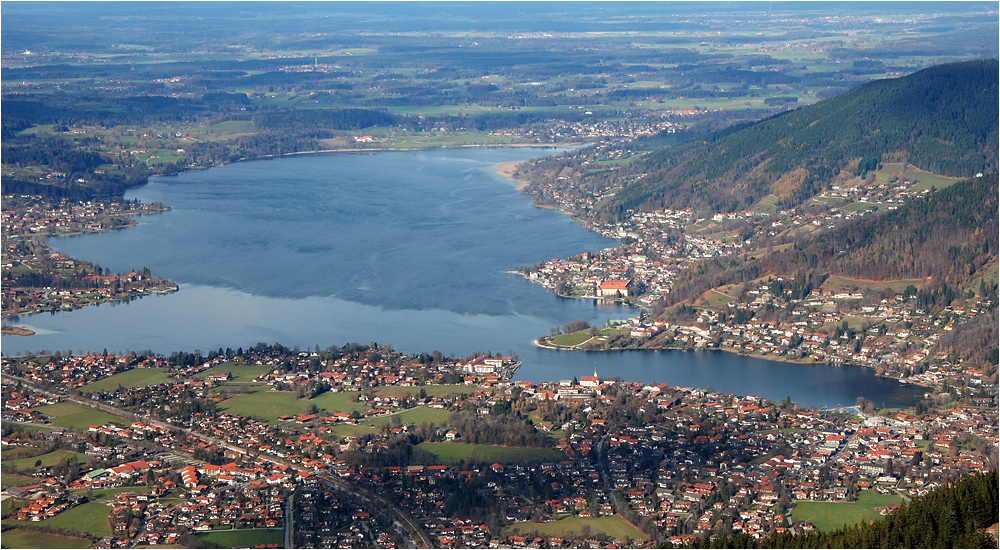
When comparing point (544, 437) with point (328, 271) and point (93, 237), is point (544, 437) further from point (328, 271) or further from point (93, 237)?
point (93, 237)

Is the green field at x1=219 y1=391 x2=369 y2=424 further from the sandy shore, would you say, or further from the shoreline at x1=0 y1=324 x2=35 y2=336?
the sandy shore

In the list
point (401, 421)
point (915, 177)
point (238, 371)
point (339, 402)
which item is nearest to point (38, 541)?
point (401, 421)

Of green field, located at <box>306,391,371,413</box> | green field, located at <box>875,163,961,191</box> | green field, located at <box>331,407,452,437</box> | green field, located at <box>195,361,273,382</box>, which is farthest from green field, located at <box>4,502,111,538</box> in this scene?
green field, located at <box>875,163,961,191</box>

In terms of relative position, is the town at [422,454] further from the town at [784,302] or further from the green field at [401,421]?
the town at [784,302]

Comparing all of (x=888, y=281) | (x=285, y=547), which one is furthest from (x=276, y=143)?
(x=285, y=547)

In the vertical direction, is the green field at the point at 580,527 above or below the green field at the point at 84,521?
above

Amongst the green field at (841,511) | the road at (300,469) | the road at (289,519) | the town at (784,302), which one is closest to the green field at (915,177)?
the town at (784,302)

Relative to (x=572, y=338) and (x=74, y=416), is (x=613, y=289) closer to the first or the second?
(x=572, y=338)
